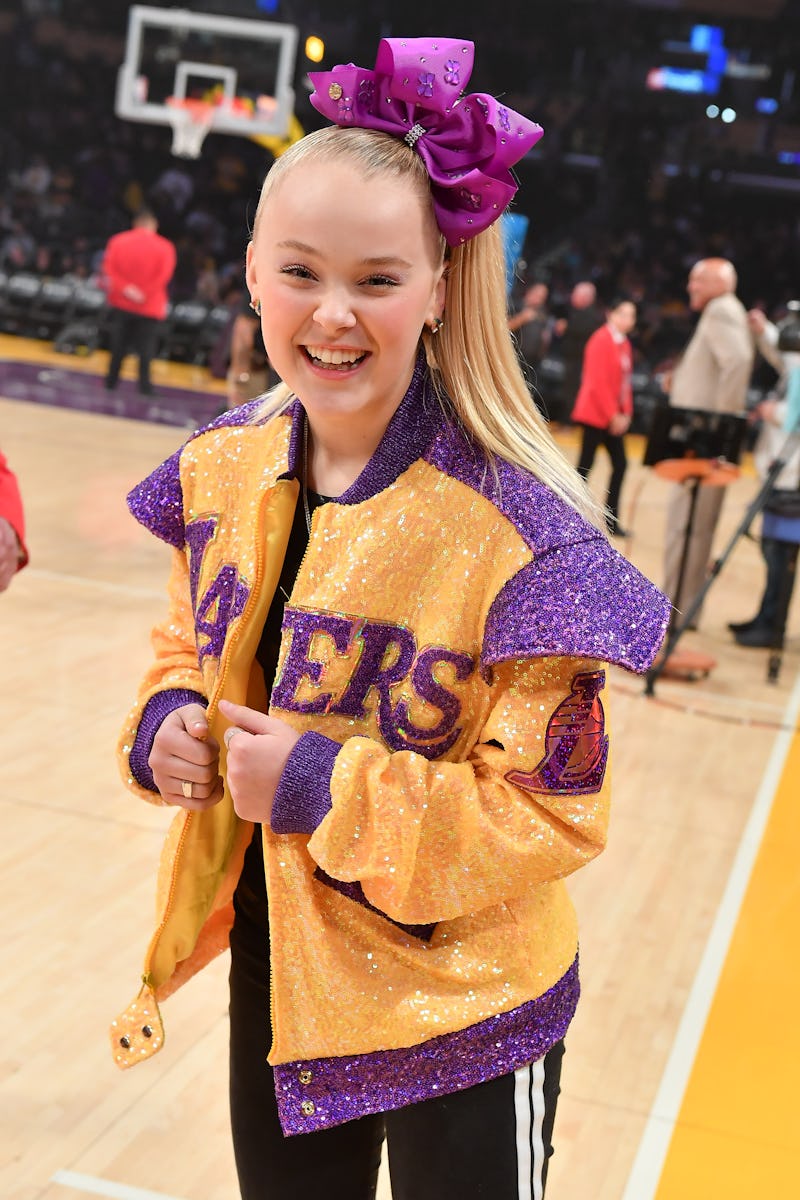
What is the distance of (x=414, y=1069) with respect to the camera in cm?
129

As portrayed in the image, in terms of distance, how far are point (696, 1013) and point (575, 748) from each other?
2318 millimetres

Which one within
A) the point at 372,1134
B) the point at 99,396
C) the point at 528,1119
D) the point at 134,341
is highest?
the point at 528,1119

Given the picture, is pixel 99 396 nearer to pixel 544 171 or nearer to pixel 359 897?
pixel 544 171

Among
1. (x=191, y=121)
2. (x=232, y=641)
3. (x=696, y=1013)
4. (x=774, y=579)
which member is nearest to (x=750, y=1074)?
(x=696, y=1013)

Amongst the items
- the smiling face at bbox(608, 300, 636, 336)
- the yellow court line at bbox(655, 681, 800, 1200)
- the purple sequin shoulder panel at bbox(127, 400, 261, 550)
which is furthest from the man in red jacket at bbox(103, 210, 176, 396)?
the purple sequin shoulder panel at bbox(127, 400, 261, 550)

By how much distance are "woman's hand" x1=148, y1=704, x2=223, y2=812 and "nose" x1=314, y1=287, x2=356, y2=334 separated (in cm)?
42

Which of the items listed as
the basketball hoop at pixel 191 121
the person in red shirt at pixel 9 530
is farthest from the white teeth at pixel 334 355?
the basketball hoop at pixel 191 121

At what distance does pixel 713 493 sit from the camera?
682 cm

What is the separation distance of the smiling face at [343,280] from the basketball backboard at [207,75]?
47.6 ft

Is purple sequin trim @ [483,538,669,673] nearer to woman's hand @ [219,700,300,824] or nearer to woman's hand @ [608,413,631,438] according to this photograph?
woman's hand @ [219,700,300,824]

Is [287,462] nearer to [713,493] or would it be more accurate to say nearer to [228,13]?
[713,493]

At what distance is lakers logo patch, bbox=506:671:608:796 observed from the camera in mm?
1201

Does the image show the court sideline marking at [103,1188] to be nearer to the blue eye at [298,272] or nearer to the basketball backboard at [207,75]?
the blue eye at [298,272]

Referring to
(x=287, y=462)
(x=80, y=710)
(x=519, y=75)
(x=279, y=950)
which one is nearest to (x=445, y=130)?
(x=287, y=462)
